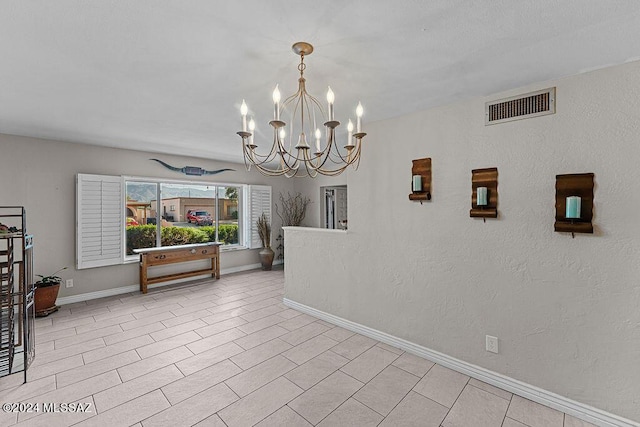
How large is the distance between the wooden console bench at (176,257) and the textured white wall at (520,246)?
349cm

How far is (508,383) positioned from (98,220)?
542 cm

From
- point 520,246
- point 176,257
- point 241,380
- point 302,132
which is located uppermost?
point 302,132

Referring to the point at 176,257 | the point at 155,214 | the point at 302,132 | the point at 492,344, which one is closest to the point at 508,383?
the point at 492,344

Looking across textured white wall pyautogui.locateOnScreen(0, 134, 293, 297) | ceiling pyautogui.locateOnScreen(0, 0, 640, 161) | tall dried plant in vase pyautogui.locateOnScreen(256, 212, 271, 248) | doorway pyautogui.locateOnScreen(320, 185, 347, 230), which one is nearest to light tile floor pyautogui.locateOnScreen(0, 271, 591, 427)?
textured white wall pyautogui.locateOnScreen(0, 134, 293, 297)

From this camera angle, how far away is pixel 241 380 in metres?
2.33

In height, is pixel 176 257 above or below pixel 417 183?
below

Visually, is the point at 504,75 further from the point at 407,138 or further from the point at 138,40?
the point at 138,40

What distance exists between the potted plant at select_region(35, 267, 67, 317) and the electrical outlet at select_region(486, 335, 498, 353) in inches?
201

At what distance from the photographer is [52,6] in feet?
4.40

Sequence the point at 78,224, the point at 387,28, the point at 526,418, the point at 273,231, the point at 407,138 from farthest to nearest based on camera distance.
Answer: the point at 273,231 → the point at 78,224 → the point at 407,138 → the point at 526,418 → the point at 387,28

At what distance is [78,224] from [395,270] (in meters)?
4.50

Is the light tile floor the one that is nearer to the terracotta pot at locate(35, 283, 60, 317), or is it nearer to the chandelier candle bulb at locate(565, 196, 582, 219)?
the terracotta pot at locate(35, 283, 60, 317)

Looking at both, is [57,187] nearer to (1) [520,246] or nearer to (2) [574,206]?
(1) [520,246]

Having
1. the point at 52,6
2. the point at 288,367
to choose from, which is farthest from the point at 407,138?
the point at 52,6
